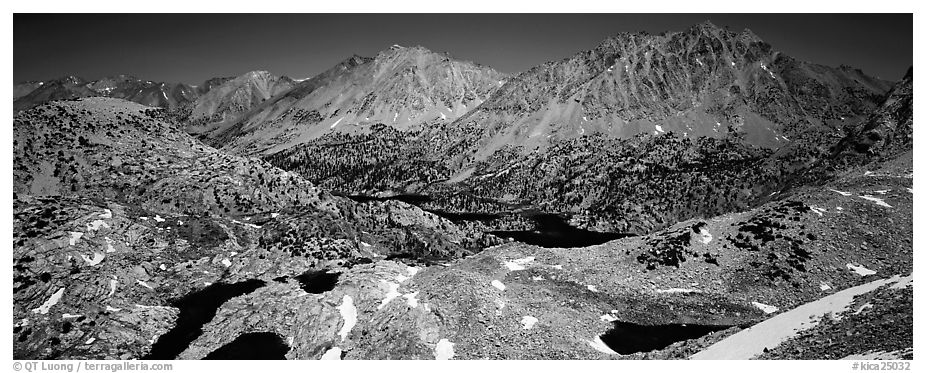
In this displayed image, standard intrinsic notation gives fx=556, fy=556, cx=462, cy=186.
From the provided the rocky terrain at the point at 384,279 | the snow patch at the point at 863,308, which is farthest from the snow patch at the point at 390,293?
the snow patch at the point at 863,308

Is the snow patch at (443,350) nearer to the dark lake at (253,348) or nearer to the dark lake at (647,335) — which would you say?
the dark lake at (647,335)

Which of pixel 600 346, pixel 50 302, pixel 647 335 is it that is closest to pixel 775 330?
pixel 647 335

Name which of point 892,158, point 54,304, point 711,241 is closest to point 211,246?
point 54,304

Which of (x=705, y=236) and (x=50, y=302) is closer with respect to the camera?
(x=50, y=302)

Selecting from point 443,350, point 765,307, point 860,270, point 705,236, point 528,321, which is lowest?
point 443,350

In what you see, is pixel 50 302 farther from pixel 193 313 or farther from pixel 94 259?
pixel 193 313

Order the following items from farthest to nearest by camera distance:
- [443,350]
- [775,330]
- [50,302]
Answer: [50,302] → [443,350] → [775,330]
